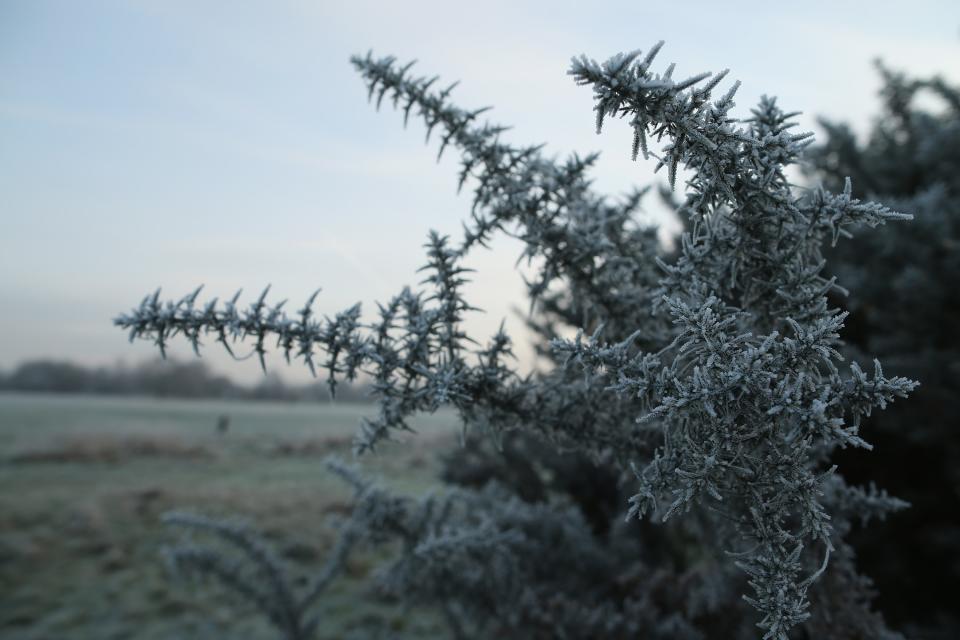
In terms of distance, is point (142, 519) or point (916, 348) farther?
point (142, 519)

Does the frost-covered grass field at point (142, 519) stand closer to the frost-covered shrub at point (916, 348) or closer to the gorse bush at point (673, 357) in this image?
the gorse bush at point (673, 357)

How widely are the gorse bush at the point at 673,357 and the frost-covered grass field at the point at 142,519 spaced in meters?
0.36

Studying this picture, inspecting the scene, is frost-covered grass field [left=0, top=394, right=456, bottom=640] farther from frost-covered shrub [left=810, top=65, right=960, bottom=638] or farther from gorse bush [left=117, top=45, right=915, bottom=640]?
frost-covered shrub [left=810, top=65, right=960, bottom=638]

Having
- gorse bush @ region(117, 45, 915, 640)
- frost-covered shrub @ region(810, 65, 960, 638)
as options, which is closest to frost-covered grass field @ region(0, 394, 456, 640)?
gorse bush @ region(117, 45, 915, 640)

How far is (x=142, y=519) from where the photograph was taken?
720cm

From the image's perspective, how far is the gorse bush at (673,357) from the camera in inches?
47.1

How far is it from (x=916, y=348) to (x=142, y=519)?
7.55 metres

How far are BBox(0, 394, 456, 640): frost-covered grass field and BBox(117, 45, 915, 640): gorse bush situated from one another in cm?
36

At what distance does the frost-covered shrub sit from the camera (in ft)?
11.4

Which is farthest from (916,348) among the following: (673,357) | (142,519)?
(142,519)

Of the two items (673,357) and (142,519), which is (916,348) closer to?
(673,357)

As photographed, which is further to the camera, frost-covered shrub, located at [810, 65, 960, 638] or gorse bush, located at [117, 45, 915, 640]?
frost-covered shrub, located at [810, 65, 960, 638]

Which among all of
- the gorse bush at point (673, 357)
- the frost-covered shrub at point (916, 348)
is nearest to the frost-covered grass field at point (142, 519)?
the gorse bush at point (673, 357)

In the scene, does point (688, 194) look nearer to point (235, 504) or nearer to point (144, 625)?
point (144, 625)
